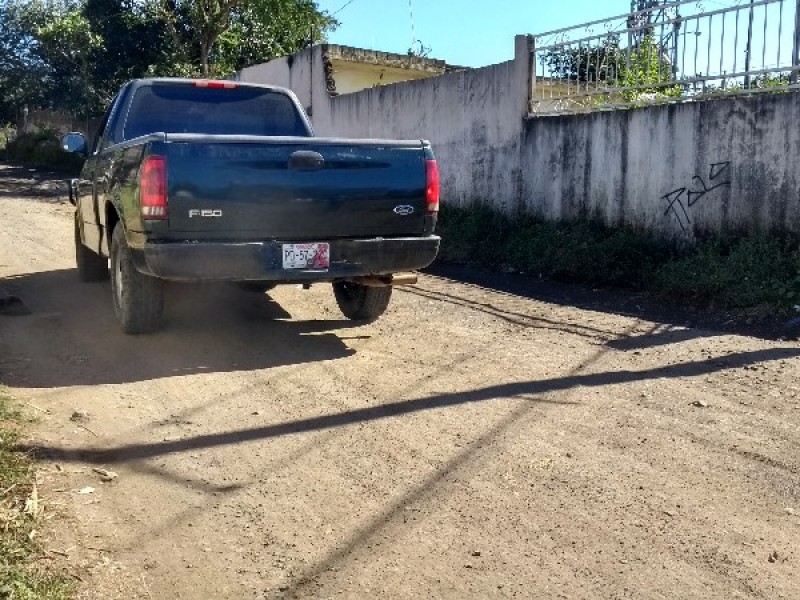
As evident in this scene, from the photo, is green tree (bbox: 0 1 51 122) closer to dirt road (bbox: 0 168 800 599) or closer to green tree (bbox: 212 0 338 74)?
green tree (bbox: 212 0 338 74)

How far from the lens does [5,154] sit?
35531mm

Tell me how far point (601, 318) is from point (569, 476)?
362 centimetres

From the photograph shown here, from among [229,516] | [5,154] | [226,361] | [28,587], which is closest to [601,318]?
[226,361]

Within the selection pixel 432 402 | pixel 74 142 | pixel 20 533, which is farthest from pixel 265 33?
pixel 20 533

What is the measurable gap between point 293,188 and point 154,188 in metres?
0.88

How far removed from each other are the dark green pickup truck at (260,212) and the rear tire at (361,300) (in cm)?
11

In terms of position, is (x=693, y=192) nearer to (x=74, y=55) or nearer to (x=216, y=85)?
(x=216, y=85)

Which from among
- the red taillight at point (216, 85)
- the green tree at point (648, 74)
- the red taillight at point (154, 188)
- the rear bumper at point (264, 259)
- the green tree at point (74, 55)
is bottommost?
the rear bumper at point (264, 259)

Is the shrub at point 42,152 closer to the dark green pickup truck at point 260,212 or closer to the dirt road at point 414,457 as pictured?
the dark green pickup truck at point 260,212

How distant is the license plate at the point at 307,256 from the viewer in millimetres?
5559

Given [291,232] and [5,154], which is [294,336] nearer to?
[291,232]

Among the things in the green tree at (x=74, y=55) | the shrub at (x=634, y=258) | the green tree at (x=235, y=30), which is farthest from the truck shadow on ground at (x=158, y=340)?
the green tree at (x=74, y=55)

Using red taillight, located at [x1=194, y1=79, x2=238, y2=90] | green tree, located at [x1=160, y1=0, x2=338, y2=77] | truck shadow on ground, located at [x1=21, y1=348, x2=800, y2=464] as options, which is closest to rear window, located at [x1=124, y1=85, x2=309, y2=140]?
red taillight, located at [x1=194, y1=79, x2=238, y2=90]

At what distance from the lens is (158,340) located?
20.2 ft
